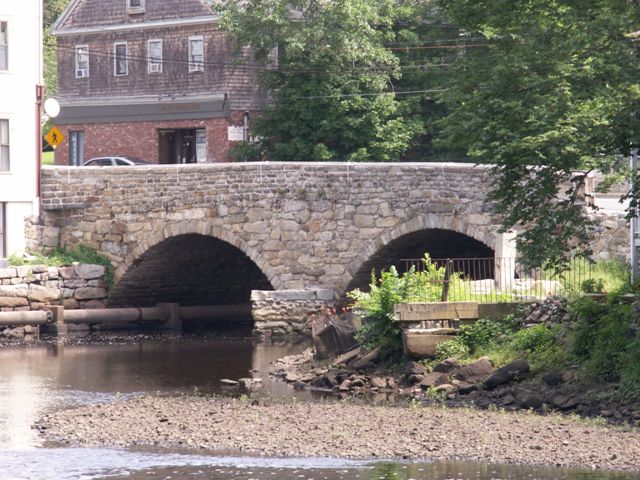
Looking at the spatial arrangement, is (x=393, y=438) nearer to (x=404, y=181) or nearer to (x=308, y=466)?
(x=308, y=466)

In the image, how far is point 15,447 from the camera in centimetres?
2136

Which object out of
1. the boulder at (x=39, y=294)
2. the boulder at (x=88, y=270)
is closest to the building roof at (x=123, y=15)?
the boulder at (x=88, y=270)

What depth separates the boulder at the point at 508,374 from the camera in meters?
24.3

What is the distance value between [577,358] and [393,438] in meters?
4.48

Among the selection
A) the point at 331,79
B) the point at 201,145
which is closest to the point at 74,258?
the point at 331,79

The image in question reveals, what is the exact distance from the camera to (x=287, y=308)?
37.0m

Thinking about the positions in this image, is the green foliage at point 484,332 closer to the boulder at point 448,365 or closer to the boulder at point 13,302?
the boulder at point 448,365

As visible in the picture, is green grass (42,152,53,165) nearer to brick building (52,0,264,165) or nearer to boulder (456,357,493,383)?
brick building (52,0,264,165)

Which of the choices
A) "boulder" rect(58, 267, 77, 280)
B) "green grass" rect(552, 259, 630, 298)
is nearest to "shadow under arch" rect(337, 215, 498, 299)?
"green grass" rect(552, 259, 630, 298)

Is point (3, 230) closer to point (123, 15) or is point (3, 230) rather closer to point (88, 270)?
point (88, 270)

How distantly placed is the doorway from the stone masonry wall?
12.7 metres

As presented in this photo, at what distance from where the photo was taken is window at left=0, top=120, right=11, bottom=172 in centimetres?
4109

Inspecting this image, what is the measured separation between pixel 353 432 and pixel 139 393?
6.92 meters

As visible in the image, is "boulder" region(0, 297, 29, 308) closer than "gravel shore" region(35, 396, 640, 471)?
No
